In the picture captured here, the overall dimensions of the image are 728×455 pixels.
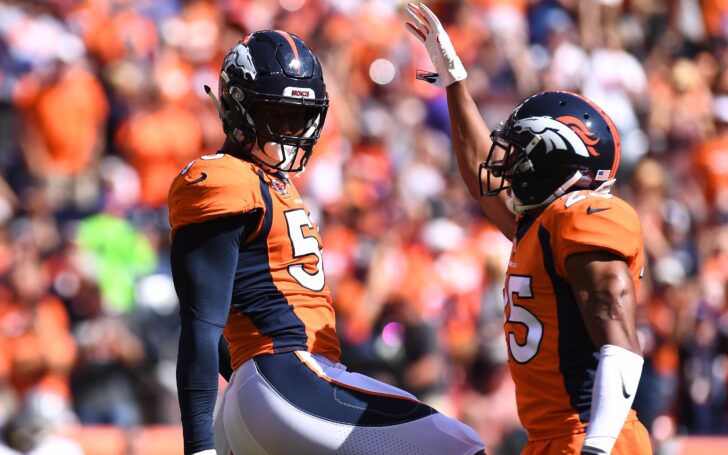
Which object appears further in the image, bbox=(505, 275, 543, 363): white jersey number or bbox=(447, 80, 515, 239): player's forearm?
bbox=(447, 80, 515, 239): player's forearm

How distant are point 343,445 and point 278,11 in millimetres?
8343

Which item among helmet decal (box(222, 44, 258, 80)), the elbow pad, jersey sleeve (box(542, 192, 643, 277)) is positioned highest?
helmet decal (box(222, 44, 258, 80))

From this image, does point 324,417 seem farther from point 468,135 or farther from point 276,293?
point 468,135

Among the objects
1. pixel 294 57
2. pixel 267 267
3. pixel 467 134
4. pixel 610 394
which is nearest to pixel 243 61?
pixel 294 57

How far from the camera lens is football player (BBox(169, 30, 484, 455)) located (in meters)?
3.67

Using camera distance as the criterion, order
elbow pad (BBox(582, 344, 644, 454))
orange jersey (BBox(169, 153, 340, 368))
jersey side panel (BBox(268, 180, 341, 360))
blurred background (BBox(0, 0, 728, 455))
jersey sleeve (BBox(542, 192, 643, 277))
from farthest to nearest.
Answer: blurred background (BBox(0, 0, 728, 455))
jersey side panel (BBox(268, 180, 341, 360))
orange jersey (BBox(169, 153, 340, 368))
jersey sleeve (BBox(542, 192, 643, 277))
elbow pad (BBox(582, 344, 644, 454))

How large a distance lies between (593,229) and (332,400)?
3.15 feet

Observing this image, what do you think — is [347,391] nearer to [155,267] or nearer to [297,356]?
[297,356]

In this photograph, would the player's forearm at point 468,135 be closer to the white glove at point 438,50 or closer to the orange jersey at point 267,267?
the white glove at point 438,50

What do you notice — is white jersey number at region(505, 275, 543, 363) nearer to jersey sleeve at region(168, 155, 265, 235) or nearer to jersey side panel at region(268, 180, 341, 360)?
jersey side panel at region(268, 180, 341, 360)

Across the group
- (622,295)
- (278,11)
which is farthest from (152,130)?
(622,295)

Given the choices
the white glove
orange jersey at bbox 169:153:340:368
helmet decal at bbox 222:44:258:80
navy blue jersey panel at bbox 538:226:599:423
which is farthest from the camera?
the white glove

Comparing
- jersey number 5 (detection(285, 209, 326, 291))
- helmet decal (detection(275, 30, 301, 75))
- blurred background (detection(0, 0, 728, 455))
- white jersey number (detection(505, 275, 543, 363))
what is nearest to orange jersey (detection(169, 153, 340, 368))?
jersey number 5 (detection(285, 209, 326, 291))

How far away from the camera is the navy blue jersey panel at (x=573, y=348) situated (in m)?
3.61
